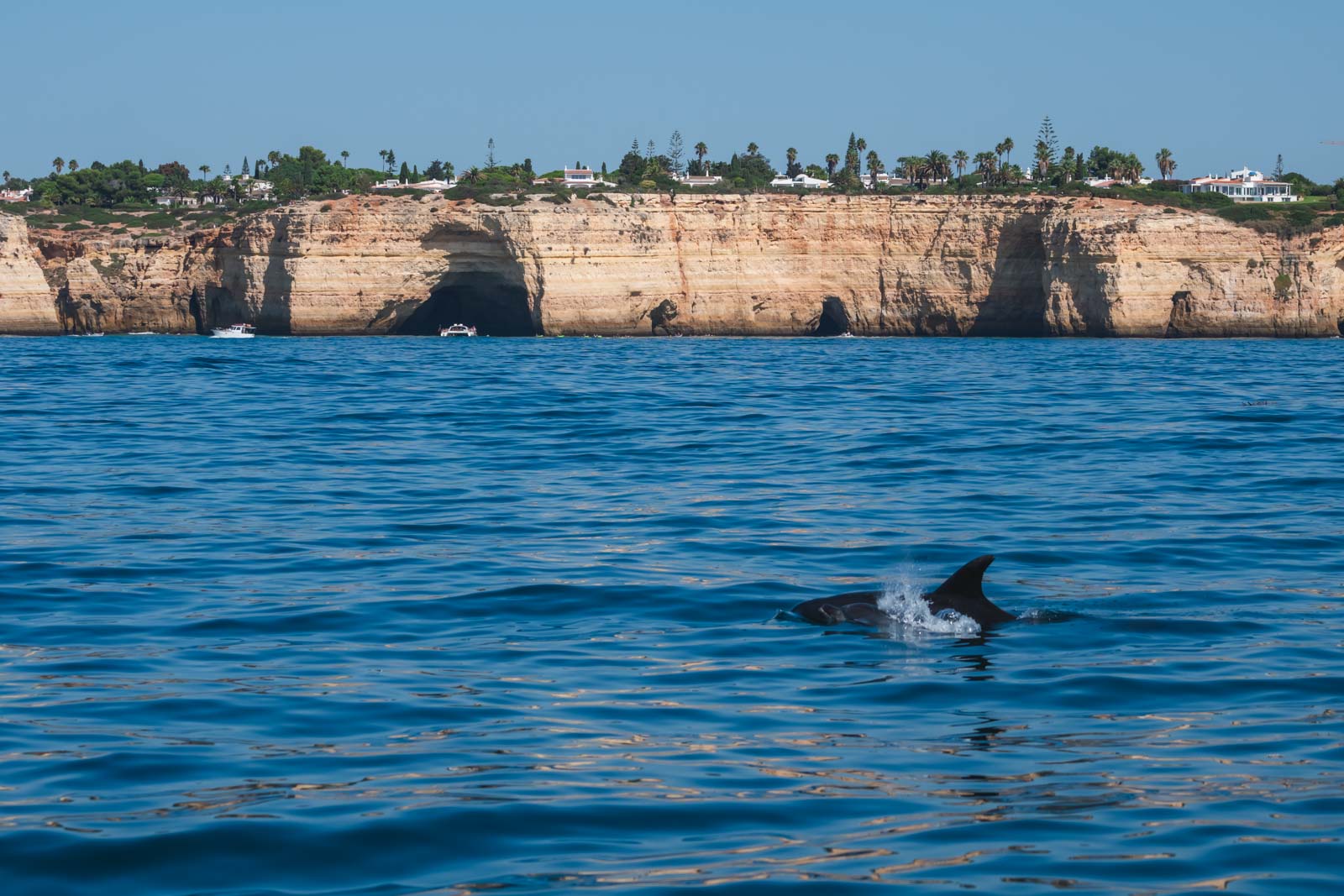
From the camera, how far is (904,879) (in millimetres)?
5246

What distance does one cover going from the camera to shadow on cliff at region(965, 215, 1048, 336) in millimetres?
77562

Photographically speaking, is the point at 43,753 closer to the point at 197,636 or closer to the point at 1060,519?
the point at 197,636

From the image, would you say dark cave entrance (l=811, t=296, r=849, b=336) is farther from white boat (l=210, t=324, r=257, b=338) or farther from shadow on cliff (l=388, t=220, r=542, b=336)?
white boat (l=210, t=324, r=257, b=338)

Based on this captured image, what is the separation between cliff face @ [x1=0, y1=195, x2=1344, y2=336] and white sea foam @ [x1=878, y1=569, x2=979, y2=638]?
65765mm

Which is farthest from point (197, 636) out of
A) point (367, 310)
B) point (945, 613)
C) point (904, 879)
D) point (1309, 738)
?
point (367, 310)

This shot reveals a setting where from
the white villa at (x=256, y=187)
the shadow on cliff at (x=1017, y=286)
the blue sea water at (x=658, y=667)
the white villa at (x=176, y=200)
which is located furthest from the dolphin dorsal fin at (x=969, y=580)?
the white villa at (x=176, y=200)

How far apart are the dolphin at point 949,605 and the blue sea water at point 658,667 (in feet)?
0.60

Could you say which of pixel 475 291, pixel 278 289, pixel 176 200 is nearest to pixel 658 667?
pixel 278 289

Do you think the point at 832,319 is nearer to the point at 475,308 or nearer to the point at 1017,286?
the point at 1017,286

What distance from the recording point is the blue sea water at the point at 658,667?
5590mm

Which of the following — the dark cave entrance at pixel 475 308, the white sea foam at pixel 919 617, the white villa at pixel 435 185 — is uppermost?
the white villa at pixel 435 185

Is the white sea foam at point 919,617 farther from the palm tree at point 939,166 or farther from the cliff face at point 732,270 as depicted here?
the palm tree at point 939,166

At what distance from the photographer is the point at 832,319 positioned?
83.9 metres

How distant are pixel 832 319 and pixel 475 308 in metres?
22.2
